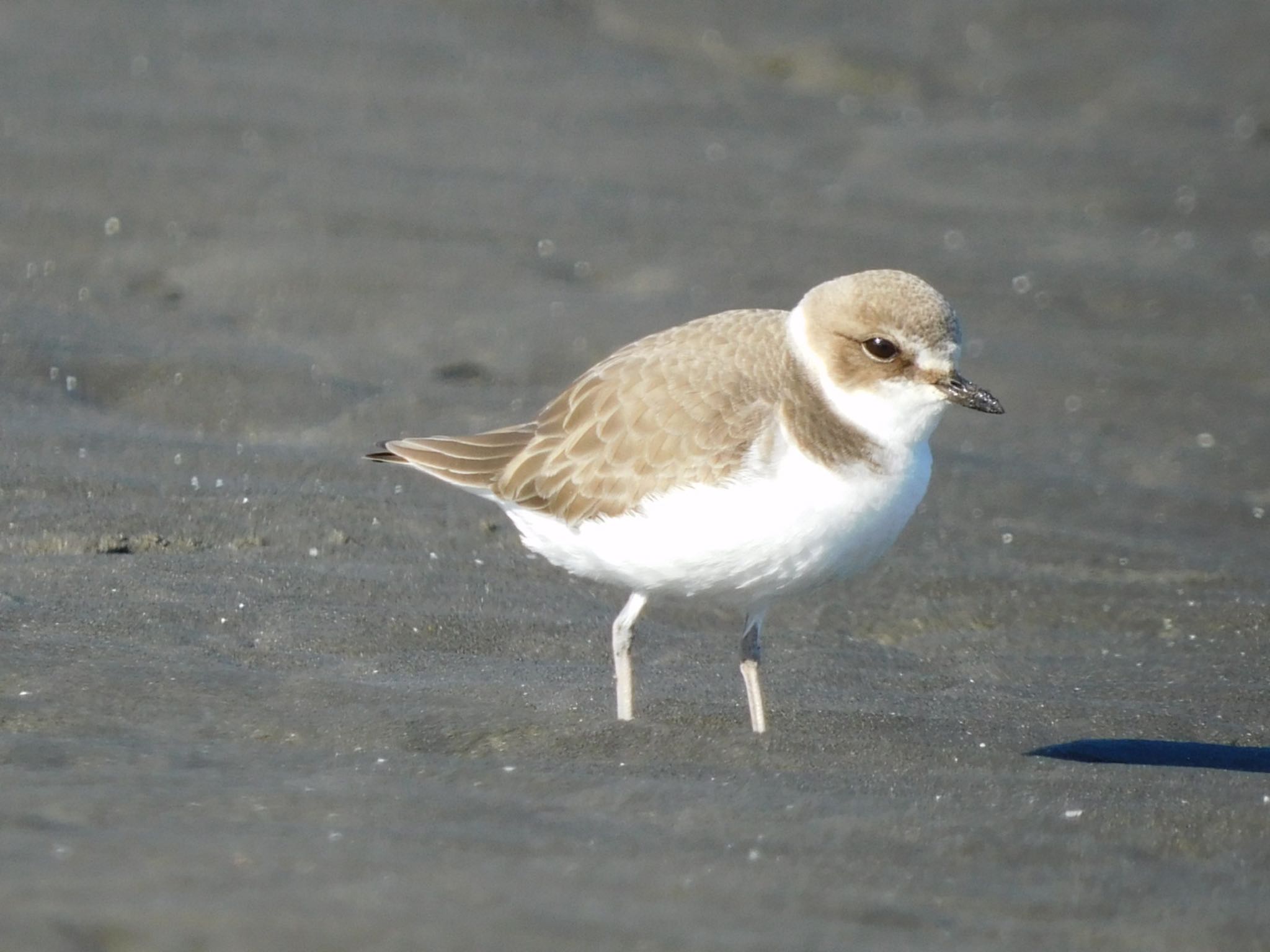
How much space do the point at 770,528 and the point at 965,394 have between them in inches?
29.0

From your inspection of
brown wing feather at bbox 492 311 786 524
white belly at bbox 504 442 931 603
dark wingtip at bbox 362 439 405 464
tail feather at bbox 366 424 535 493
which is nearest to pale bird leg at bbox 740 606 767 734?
white belly at bbox 504 442 931 603

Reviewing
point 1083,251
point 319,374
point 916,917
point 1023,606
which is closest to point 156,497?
point 319,374

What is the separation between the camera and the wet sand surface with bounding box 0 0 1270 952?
3.81 m

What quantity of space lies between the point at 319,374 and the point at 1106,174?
5472mm

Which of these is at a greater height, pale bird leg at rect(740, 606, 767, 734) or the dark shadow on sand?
pale bird leg at rect(740, 606, 767, 734)

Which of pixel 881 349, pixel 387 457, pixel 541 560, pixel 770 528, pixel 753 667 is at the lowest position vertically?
pixel 753 667

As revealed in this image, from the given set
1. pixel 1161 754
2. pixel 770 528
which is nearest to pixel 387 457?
pixel 770 528

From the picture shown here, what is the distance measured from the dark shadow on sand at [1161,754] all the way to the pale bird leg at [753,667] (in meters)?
0.81

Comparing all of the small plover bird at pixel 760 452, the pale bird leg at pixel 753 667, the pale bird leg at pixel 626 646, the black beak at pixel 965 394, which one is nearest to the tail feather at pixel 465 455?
the small plover bird at pixel 760 452

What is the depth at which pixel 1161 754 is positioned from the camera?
5.43m

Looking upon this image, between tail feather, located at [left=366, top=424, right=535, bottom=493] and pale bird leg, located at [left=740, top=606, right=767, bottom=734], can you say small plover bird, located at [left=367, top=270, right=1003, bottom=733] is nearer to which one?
pale bird leg, located at [left=740, top=606, right=767, bottom=734]

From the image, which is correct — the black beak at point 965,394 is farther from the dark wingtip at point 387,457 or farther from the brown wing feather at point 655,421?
the dark wingtip at point 387,457

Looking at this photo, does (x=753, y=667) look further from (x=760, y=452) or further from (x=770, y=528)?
(x=760, y=452)

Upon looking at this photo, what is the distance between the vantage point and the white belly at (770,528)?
4.98 meters
